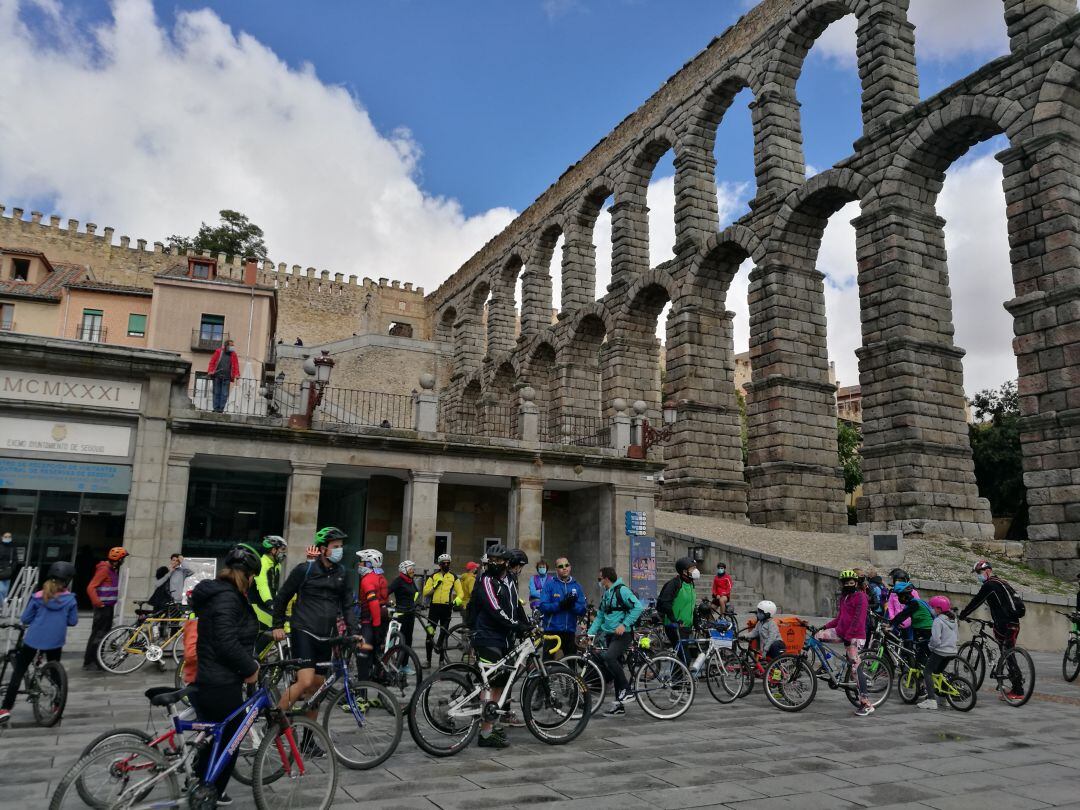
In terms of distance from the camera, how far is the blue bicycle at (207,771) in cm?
424

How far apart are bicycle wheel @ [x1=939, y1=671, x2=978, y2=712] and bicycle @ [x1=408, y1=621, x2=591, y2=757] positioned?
4.81m

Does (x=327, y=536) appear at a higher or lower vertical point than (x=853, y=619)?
higher

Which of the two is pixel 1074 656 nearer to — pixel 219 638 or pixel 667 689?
pixel 667 689

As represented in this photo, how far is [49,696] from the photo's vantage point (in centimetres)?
723

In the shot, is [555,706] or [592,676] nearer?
[555,706]

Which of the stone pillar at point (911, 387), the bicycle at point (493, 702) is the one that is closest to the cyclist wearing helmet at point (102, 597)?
the bicycle at point (493, 702)

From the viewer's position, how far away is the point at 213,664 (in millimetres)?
4703

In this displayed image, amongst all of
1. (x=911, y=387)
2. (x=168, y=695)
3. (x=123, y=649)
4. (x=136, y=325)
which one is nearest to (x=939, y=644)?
(x=168, y=695)

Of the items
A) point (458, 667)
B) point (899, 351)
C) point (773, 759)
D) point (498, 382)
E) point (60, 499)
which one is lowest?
point (773, 759)

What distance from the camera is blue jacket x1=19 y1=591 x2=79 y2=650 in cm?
734

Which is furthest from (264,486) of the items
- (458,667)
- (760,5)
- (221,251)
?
(221,251)

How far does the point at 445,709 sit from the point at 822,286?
24.4m

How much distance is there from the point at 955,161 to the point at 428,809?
24.3m

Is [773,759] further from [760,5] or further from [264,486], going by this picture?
[760,5]
